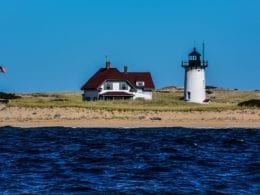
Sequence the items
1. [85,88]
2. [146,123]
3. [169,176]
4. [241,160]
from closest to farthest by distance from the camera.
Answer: [169,176]
[241,160]
[146,123]
[85,88]

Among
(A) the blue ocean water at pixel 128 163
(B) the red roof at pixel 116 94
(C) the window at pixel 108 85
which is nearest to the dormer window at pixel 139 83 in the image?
(B) the red roof at pixel 116 94

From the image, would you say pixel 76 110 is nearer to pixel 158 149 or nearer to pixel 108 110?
pixel 108 110

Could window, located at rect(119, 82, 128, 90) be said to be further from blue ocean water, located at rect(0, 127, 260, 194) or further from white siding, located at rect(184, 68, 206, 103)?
blue ocean water, located at rect(0, 127, 260, 194)

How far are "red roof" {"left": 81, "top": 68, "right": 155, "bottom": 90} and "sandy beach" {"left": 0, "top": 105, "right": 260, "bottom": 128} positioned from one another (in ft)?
74.7

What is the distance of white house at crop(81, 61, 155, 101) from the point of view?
3233 inches

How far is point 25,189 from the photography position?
21.9 metres

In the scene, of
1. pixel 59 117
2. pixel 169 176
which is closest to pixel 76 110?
pixel 59 117

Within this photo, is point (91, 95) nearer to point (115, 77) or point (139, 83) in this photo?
point (115, 77)

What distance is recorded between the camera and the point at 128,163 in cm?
2948

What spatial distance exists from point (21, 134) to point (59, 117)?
8.65 meters

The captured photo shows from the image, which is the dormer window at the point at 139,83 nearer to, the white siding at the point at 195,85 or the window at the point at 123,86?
the window at the point at 123,86

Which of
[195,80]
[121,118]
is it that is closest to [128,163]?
[121,118]

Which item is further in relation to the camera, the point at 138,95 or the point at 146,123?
the point at 138,95

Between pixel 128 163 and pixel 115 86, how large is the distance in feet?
174
